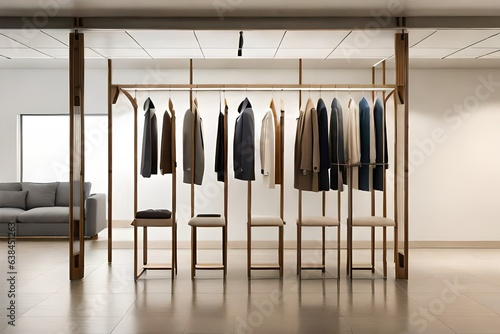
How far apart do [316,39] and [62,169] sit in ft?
19.2

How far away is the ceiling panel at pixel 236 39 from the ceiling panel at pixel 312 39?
12 centimetres

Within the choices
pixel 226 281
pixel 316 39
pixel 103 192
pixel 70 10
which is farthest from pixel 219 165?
pixel 103 192

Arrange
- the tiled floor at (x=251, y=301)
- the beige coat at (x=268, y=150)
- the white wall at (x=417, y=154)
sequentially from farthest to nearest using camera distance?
1. the white wall at (x=417, y=154)
2. the beige coat at (x=268, y=150)
3. the tiled floor at (x=251, y=301)

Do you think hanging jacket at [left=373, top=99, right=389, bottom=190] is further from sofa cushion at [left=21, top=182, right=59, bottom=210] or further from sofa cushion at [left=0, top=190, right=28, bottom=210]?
sofa cushion at [left=0, top=190, right=28, bottom=210]

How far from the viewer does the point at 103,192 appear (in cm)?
985

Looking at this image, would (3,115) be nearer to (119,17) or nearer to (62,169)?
(62,169)

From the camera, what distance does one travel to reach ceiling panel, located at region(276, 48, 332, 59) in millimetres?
7293

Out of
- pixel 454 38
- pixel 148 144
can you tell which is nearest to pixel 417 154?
pixel 454 38

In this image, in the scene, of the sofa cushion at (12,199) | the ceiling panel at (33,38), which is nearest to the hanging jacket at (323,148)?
the ceiling panel at (33,38)

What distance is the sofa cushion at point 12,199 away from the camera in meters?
9.22

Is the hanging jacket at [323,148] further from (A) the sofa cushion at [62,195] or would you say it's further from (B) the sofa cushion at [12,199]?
(B) the sofa cushion at [12,199]

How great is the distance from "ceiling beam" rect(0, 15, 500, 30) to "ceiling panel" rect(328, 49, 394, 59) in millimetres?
1146

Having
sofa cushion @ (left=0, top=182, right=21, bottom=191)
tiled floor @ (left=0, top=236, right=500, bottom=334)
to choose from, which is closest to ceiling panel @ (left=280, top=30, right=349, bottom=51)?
tiled floor @ (left=0, top=236, right=500, bottom=334)

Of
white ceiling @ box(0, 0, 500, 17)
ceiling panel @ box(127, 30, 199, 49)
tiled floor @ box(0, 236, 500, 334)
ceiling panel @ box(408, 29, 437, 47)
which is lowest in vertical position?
tiled floor @ box(0, 236, 500, 334)
